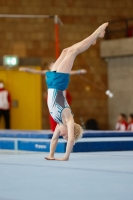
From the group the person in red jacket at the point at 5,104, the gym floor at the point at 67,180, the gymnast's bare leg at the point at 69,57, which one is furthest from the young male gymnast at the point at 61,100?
the person in red jacket at the point at 5,104

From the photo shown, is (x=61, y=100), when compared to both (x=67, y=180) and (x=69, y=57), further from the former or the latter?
(x=67, y=180)

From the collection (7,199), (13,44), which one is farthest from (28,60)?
(7,199)

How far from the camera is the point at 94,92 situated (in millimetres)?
17234

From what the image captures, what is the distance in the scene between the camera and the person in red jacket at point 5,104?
1638 cm

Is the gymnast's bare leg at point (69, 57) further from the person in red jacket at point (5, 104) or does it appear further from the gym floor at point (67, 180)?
the person in red jacket at point (5, 104)

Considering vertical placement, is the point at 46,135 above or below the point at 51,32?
below

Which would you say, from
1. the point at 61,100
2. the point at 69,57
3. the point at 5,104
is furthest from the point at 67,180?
the point at 5,104

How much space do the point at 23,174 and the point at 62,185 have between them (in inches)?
34.1

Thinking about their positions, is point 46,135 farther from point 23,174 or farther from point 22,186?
point 22,186

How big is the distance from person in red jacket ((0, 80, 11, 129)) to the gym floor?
30.9 feet

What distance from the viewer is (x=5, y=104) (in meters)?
16.4

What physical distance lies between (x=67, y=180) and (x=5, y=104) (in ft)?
37.5

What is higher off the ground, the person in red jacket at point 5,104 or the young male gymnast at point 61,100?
the young male gymnast at point 61,100

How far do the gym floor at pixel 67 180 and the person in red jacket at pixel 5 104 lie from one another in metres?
9.41
